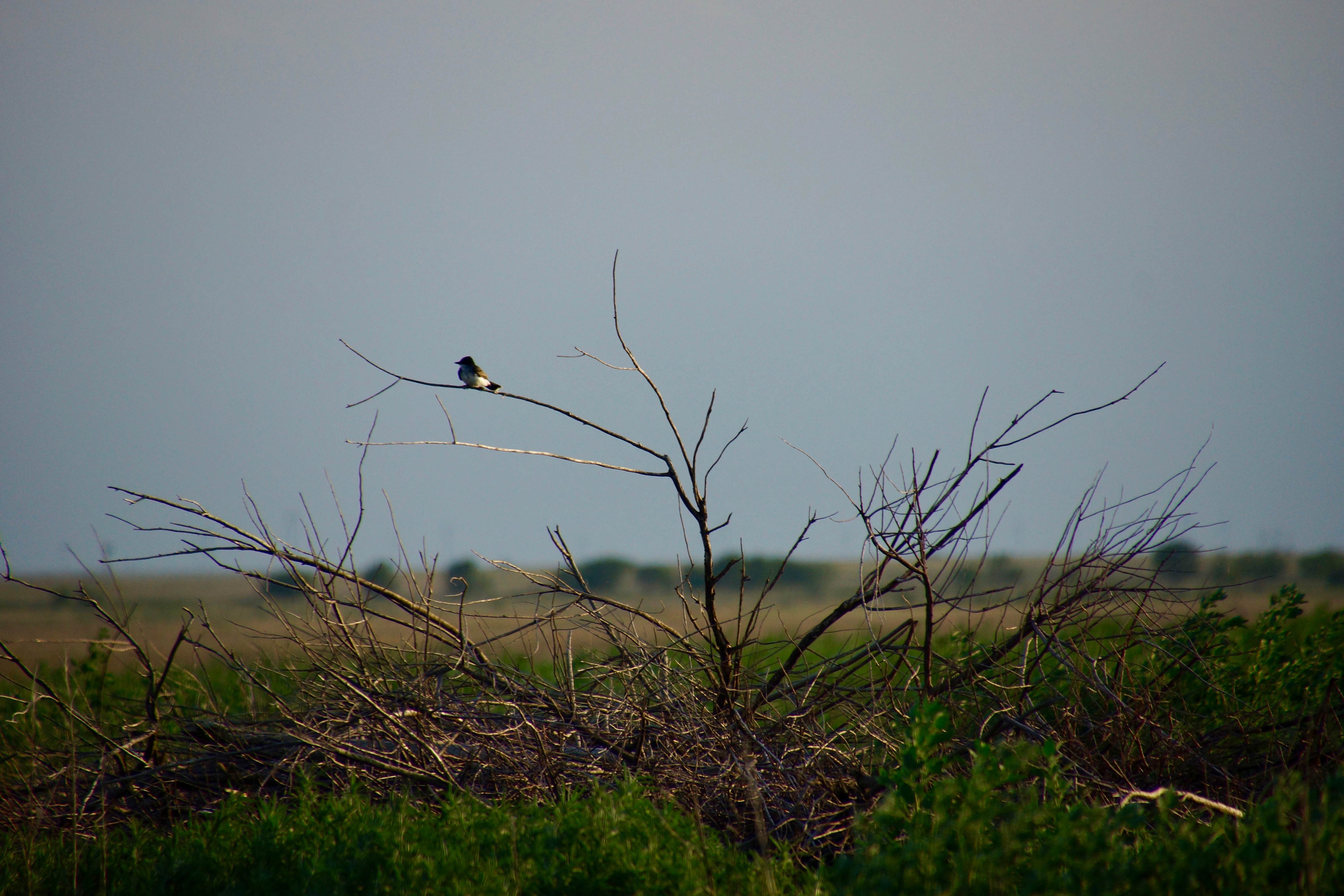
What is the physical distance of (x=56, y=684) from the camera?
376 inches

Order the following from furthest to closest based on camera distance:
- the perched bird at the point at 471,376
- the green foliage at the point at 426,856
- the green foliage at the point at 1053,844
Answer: the perched bird at the point at 471,376, the green foliage at the point at 426,856, the green foliage at the point at 1053,844

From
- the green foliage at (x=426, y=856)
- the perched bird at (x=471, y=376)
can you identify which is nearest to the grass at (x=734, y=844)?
Answer: the green foliage at (x=426, y=856)

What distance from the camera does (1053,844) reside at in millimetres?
2699

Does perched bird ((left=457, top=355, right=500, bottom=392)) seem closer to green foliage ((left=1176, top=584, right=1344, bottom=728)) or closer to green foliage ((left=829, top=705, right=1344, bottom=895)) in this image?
green foliage ((left=829, top=705, right=1344, bottom=895))

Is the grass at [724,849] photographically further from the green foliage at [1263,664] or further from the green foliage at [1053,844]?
the green foliage at [1263,664]

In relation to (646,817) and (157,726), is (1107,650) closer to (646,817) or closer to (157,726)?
(646,817)

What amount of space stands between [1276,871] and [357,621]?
4639mm

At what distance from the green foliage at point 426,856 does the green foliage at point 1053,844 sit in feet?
1.69

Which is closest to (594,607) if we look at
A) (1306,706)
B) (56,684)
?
(1306,706)

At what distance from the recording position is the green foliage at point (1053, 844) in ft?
8.61

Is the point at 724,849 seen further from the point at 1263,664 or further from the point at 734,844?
the point at 1263,664

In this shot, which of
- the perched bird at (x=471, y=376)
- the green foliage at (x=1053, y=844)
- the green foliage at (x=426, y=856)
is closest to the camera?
the green foliage at (x=1053, y=844)

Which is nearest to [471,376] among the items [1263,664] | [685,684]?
[685,684]

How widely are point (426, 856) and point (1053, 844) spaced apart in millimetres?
2361
